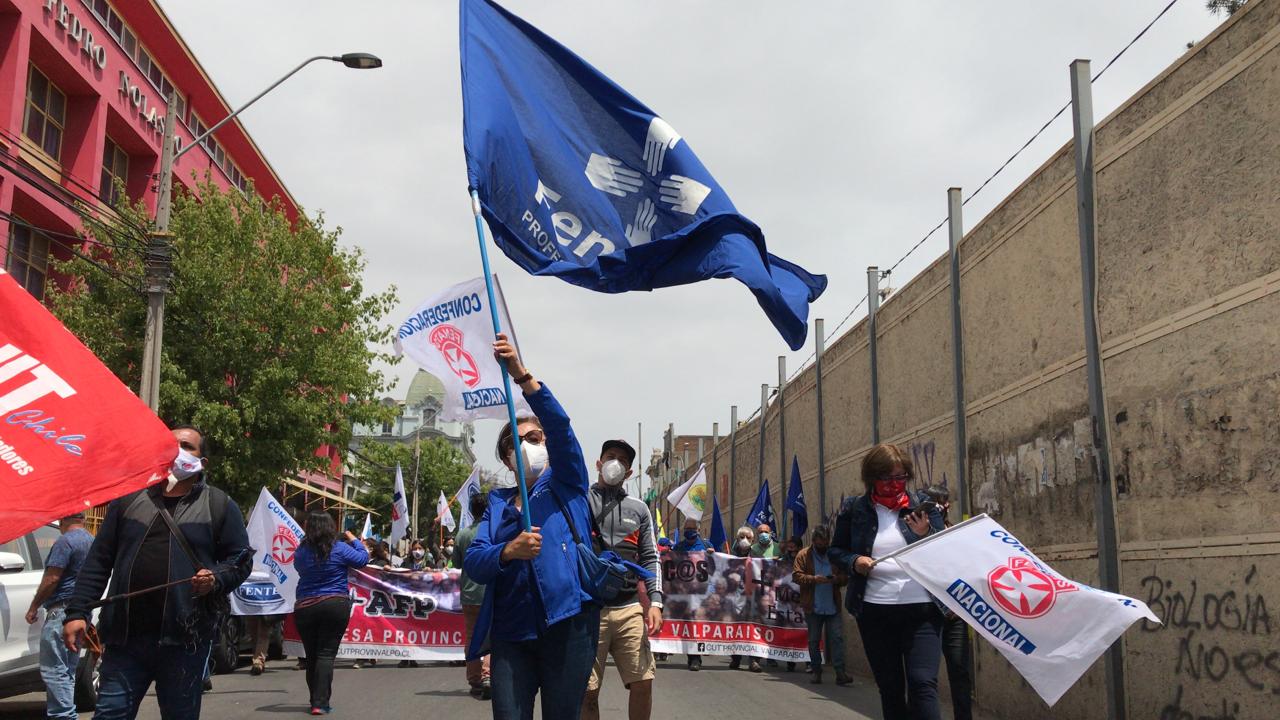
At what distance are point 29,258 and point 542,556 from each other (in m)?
26.7

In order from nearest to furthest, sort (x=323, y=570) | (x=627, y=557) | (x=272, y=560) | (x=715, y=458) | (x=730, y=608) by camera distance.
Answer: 1. (x=627, y=557)
2. (x=323, y=570)
3. (x=272, y=560)
4. (x=730, y=608)
5. (x=715, y=458)

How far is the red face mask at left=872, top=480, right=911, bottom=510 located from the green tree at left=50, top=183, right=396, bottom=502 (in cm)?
2108

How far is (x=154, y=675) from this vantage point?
5250 millimetres

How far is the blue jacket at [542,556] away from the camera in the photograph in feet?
15.3

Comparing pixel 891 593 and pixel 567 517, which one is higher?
pixel 567 517

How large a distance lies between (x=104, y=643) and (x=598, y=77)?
3486mm

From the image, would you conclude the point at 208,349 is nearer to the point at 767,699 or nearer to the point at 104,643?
the point at 767,699

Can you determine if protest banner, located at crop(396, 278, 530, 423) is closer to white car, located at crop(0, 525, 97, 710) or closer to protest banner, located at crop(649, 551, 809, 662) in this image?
white car, located at crop(0, 525, 97, 710)

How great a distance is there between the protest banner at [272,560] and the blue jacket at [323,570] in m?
4.96

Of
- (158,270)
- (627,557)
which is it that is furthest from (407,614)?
(627,557)

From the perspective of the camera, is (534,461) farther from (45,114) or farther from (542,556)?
(45,114)

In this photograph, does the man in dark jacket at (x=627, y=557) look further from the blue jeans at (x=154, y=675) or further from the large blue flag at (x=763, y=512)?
the large blue flag at (x=763, y=512)

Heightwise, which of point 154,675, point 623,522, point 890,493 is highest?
point 890,493

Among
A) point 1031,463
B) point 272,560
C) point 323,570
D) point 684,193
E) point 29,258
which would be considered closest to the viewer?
point 684,193
